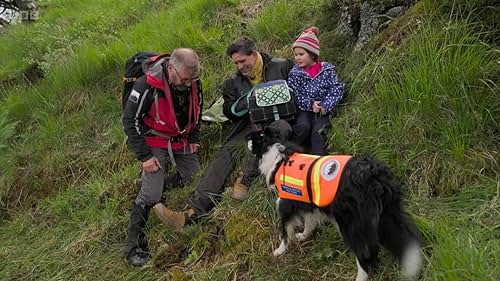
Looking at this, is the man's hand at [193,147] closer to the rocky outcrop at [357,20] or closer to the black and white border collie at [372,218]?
the rocky outcrop at [357,20]

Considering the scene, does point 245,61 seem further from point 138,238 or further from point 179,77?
point 138,238

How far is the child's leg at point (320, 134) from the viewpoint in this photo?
429 centimetres

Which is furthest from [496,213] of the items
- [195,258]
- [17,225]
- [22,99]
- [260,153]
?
[22,99]

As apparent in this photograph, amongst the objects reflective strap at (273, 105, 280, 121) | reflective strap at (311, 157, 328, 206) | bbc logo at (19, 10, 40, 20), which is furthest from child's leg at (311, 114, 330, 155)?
bbc logo at (19, 10, 40, 20)

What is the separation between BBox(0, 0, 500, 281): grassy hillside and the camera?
3.48m

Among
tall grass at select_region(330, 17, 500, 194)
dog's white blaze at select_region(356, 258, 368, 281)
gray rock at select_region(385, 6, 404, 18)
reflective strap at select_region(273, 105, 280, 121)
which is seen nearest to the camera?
dog's white blaze at select_region(356, 258, 368, 281)

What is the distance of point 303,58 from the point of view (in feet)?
14.8

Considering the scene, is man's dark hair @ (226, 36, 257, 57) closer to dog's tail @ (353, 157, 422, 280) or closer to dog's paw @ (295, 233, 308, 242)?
dog's paw @ (295, 233, 308, 242)

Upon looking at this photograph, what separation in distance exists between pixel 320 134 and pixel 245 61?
102 centimetres

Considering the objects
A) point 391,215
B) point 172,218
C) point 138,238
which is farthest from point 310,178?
point 138,238

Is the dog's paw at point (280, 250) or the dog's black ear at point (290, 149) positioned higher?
the dog's black ear at point (290, 149)

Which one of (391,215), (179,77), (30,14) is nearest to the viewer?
(391,215)

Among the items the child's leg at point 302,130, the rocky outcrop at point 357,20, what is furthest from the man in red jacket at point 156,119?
A: the rocky outcrop at point 357,20

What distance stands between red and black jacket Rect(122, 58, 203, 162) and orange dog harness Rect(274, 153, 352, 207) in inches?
57.3
